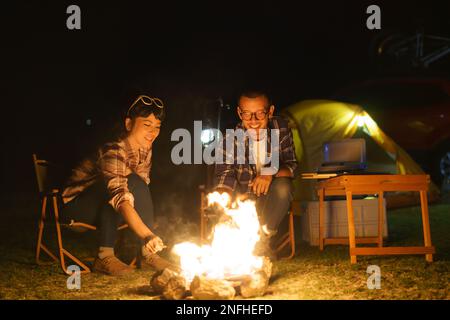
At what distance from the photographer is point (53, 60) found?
48.9 ft

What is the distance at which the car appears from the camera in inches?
289

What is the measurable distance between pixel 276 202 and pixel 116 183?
1128 mm

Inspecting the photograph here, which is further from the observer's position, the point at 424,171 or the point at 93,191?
the point at 424,171

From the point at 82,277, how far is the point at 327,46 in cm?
1478

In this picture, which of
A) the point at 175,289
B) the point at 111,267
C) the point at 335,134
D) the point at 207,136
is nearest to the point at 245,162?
the point at 111,267

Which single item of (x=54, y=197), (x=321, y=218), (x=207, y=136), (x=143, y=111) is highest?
(x=143, y=111)

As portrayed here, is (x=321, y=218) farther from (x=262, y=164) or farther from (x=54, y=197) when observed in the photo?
(x=54, y=197)

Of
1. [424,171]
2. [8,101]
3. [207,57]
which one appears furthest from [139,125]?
[8,101]

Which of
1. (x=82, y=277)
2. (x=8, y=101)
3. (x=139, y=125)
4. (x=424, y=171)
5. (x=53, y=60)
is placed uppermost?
(x=53, y=60)

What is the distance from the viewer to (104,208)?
3.61 m

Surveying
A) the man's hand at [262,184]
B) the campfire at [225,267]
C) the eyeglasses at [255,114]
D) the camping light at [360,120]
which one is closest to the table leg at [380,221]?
the man's hand at [262,184]
